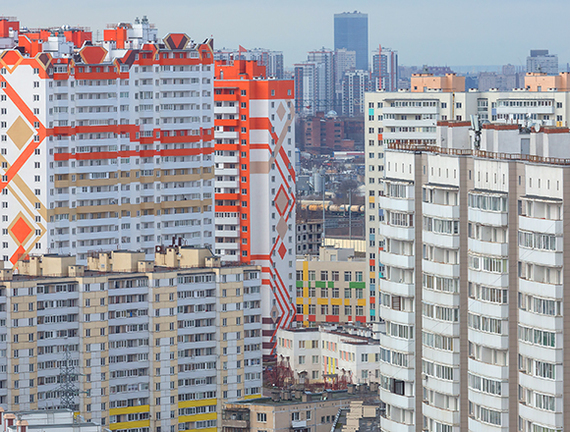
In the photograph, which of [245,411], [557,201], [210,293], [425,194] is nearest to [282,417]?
[245,411]

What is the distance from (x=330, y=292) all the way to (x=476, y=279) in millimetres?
79933

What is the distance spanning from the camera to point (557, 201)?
6391 centimetres

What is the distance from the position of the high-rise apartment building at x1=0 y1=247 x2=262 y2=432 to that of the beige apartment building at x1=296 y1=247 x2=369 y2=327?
133 ft

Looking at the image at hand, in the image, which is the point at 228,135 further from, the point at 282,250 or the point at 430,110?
the point at 430,110

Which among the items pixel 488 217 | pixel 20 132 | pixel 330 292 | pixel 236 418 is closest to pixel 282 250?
pixel 330 292

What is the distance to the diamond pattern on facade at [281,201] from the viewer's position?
143950mm

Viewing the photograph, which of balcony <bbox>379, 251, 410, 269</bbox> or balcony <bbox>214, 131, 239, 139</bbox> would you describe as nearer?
balcony <bbox>379, 251, 410, 269</bbox>

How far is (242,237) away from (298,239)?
27680 millimetres

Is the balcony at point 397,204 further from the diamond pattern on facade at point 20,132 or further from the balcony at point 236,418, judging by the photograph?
the diamond pattern on facade at point 20,132

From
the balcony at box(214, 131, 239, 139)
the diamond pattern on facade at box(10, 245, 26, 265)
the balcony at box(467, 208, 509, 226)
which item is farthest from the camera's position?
the balcony at box(214, 131, 239, 139)

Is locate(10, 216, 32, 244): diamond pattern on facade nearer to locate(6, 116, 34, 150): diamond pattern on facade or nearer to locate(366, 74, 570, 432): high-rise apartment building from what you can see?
locate(6, 116, 34, 150): diamond pattern on facade

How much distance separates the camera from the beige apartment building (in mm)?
146250

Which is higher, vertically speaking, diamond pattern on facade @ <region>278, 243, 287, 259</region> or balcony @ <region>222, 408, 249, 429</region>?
diamond pattern on facade @ <region>278, 243, 287, 259</region>

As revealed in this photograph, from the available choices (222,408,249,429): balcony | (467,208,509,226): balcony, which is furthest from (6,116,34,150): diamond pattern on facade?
(467,208,509,226): balcony
